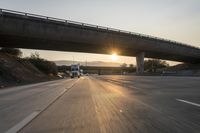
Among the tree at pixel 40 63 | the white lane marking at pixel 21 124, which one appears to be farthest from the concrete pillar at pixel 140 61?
the white lane marking at pixel 21 124

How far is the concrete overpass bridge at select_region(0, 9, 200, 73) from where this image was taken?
1880 inches

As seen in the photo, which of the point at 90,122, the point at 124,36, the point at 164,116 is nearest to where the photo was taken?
the point at 90,122

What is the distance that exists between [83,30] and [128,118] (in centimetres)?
A: 4981

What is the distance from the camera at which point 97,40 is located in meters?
60.2

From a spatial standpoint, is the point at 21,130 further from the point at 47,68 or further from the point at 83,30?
the point at 47,68

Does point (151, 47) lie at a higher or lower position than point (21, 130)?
higher

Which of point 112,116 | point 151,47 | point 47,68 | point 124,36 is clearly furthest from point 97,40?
point 112,116

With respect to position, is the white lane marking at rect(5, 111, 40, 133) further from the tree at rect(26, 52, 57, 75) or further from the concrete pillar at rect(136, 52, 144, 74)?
the tree at rect(26, 52, 57, 75)

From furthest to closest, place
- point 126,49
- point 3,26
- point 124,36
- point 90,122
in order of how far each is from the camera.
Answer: point 126,49
point 124,36
point 3,26
point 90,122

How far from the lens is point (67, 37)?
5478cm

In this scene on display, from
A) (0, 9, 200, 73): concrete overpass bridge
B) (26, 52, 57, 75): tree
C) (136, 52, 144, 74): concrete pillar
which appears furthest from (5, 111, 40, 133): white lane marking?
(26, 52, 57, 75): tree

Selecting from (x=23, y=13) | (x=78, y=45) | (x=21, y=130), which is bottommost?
(x=21, y=130)

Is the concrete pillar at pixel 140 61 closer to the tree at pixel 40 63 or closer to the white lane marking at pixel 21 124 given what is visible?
the tree at pixel 40 63

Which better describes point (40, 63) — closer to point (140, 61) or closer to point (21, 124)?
point (140, 61)
